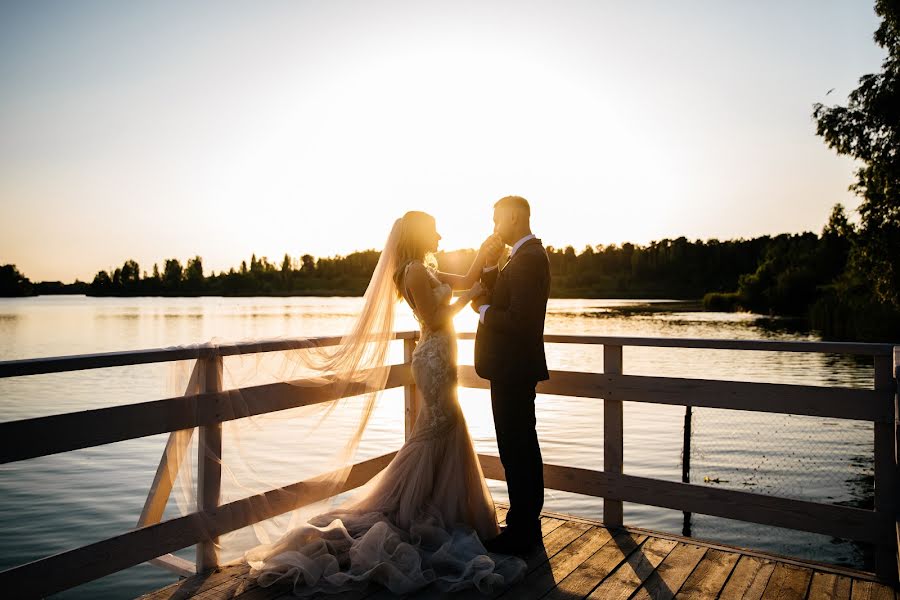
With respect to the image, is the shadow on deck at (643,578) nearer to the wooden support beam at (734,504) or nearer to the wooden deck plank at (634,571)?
the wooden deck plank at (634,571)

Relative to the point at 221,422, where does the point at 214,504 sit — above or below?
below

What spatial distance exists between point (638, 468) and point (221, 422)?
309 inches

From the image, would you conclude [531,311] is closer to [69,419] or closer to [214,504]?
[214,504]

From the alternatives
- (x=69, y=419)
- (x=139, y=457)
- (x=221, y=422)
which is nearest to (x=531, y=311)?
(x=221, y=422)

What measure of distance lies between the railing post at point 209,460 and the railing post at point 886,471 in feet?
11.0

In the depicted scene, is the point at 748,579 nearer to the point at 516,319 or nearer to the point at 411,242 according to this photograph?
the point at 516,319

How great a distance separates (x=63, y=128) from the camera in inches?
764

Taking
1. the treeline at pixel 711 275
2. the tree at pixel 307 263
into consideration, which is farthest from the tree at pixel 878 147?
the tree at pixel 307 263

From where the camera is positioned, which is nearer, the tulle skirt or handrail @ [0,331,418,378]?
handrail @ [0,331,418,378]

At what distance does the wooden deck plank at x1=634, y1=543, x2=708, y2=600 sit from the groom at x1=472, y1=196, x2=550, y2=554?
2.33 feet

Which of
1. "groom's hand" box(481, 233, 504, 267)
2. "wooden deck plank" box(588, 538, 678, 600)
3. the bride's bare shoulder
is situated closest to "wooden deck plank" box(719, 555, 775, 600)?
"wooden deck plank" box(588, 538, 678, 600)

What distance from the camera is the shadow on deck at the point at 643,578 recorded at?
3.22 m

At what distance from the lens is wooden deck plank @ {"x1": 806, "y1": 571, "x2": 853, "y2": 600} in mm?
3227

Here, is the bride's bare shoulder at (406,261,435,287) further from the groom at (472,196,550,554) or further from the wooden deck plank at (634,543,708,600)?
the wooden deck plank at (634,543,708,600)
